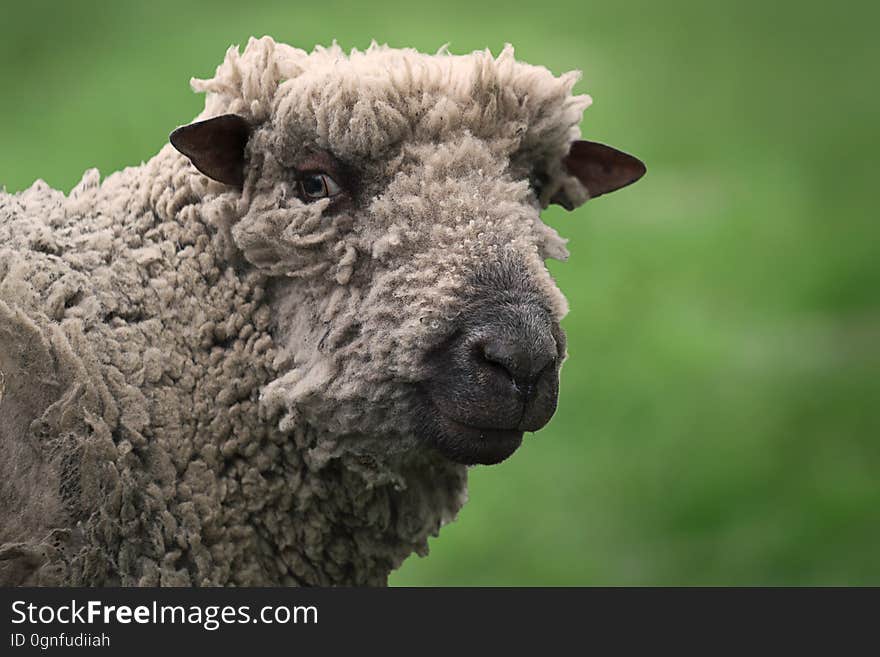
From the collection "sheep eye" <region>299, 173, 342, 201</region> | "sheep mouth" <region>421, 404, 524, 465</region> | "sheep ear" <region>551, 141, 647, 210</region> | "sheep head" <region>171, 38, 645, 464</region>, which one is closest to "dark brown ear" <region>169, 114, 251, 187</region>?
"sheep head" <region>171, 38, 645, 464</region>

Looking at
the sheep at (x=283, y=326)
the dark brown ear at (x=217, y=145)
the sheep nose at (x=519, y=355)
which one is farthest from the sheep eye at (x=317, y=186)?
the sheep nose at (x=519, y=355)

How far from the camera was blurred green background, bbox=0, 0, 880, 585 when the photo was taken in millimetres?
6289

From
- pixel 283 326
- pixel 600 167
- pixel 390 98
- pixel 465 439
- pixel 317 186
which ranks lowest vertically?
pixel 465 439

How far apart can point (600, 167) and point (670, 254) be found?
569cm

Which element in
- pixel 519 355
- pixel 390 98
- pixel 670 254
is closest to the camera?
pixel 519 355

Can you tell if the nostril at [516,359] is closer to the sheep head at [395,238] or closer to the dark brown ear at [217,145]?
the sheep head at [395,238]

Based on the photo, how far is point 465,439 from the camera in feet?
7.68

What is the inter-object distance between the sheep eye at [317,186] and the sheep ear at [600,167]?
0.60 m

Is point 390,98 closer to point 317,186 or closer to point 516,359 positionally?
point 317,186

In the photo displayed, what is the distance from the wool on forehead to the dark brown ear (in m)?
0.05

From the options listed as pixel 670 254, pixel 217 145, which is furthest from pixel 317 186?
pixel 670 254

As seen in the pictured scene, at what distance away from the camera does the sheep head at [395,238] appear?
7.52 feet

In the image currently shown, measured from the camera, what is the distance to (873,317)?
8.43 m

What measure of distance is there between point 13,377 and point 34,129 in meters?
7.17
